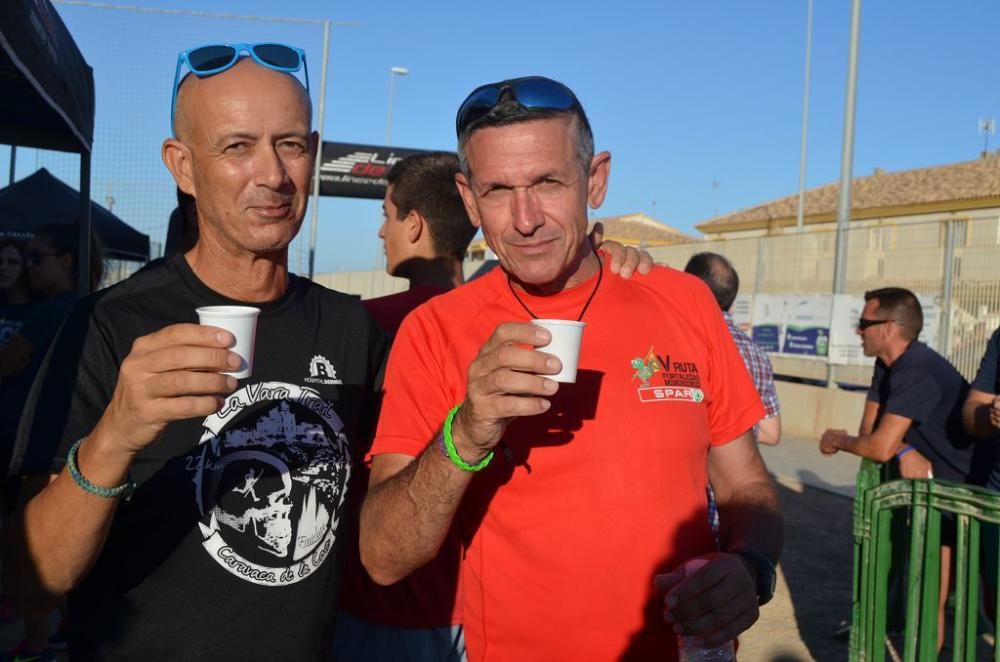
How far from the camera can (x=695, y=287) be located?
2488 millimetres

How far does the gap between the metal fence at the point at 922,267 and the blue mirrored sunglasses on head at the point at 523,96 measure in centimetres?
1072

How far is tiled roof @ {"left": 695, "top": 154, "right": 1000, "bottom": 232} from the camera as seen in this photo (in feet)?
107

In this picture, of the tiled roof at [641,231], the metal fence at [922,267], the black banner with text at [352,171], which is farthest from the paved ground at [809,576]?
the tiled roof at [641,231]

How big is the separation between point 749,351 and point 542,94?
333 centimetres

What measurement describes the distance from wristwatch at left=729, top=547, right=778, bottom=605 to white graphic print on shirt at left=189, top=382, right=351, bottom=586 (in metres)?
1.03

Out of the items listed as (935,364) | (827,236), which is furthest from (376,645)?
(827,236)

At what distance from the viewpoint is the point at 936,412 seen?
5.57 metres

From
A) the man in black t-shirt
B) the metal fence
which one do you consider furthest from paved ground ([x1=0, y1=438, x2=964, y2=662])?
the man in black t-shirt

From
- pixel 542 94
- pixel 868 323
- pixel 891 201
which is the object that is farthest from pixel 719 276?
pixel 891 201

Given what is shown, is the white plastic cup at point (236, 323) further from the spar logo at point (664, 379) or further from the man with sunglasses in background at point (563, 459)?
the spar logo at point (664, 379)

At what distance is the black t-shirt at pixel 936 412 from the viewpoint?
5.43 meters

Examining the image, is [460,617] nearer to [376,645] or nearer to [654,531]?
[376,645]

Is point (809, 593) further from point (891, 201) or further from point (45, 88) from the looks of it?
point (891, 201)

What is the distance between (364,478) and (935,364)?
4662 mm
